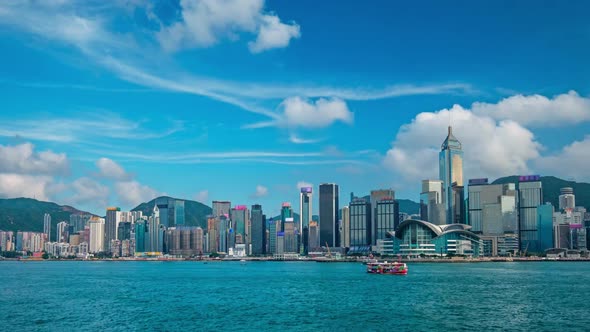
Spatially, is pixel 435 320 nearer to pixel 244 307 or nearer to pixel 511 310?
pixel 511 310

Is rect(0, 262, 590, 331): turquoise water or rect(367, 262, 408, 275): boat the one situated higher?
rect(0, 262, 590, 331): turquoise water

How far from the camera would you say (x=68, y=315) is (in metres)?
60.8

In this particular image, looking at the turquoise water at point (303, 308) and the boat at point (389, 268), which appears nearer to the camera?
the turquoise water at point (303, 308)

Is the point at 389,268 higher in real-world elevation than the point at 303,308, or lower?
lower

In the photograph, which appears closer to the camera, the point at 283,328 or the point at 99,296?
the point at 283,328

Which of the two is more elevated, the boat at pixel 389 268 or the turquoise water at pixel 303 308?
the turquoise water at pixel 303 308

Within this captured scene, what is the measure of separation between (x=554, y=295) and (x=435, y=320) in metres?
30.6

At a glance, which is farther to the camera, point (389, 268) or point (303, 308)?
point (389, 268)

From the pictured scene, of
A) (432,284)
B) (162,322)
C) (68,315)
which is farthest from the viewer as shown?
(432,284)

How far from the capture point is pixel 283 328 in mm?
52719

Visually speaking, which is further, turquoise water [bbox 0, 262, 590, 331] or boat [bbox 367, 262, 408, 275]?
boat [bbox 367, 262, 408, 275]

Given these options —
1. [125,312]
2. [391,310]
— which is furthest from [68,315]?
[391,310]

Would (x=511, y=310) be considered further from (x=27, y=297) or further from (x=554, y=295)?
(x=27, y=297)

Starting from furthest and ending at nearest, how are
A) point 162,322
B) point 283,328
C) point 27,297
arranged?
point 27,297 → point 162,322 → point 283,328
